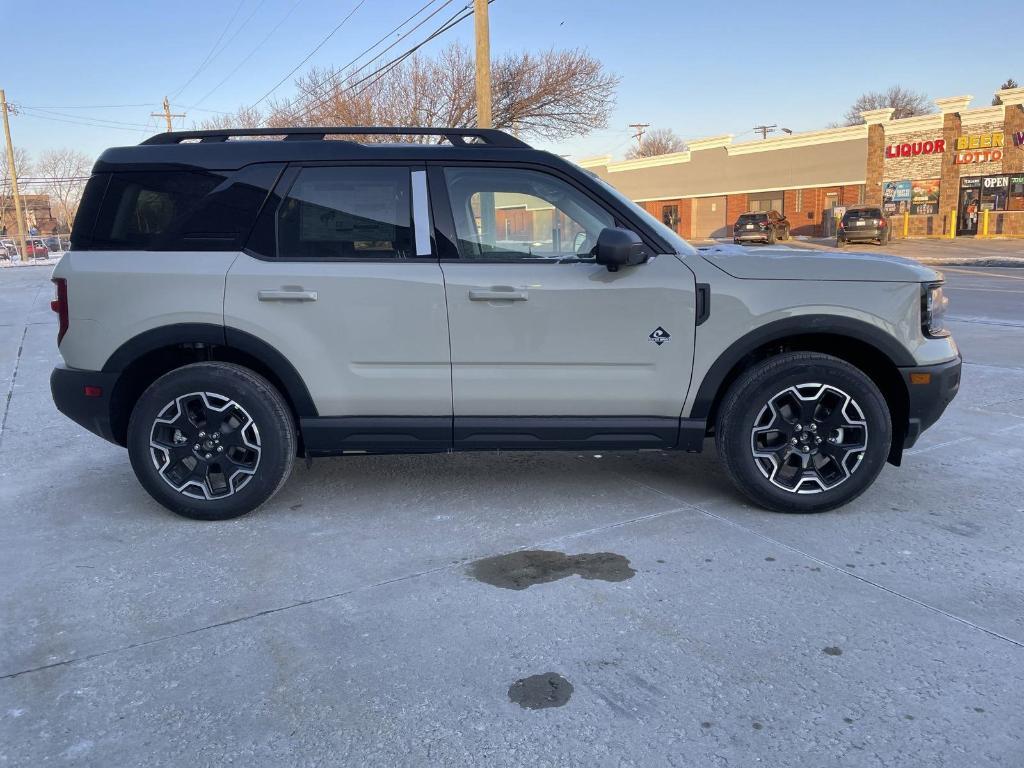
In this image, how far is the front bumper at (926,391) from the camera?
4.07 m

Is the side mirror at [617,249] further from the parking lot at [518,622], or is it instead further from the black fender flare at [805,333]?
the parking lot at [518,622]

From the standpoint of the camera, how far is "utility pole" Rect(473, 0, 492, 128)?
1541cm

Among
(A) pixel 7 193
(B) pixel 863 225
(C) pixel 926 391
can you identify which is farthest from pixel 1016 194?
(A) pixel 7 193

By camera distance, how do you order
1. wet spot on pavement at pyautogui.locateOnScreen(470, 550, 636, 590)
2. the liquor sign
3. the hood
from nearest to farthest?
wet spot on pavement at pyautogui.locateOnScreen(470, 550, 636, 590)
the hood
the liquor sign

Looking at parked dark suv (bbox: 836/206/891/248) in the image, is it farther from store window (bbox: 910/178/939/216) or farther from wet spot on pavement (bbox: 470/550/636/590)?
wet spot on pavement (bbox: 470/550/636/590)

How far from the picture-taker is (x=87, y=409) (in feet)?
13.9

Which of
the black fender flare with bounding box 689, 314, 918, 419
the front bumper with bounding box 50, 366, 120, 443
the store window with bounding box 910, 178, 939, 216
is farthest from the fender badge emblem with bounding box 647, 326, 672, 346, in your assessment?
the store window with bounding box 910, 178, 939, 216

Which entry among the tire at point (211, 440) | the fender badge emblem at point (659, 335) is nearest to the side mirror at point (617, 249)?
the fender badge emblem at point (659, 335)

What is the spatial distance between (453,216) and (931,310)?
250cm

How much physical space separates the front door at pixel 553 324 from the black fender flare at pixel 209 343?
33.7 inches

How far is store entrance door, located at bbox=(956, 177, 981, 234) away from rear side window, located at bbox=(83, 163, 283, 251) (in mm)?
40416

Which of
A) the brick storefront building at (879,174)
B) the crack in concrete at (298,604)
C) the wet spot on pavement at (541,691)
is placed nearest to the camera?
the wet spot on pavement at (541,691)

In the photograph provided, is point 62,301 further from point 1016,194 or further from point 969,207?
point 969,207

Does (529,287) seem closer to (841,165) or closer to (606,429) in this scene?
(606,429)
